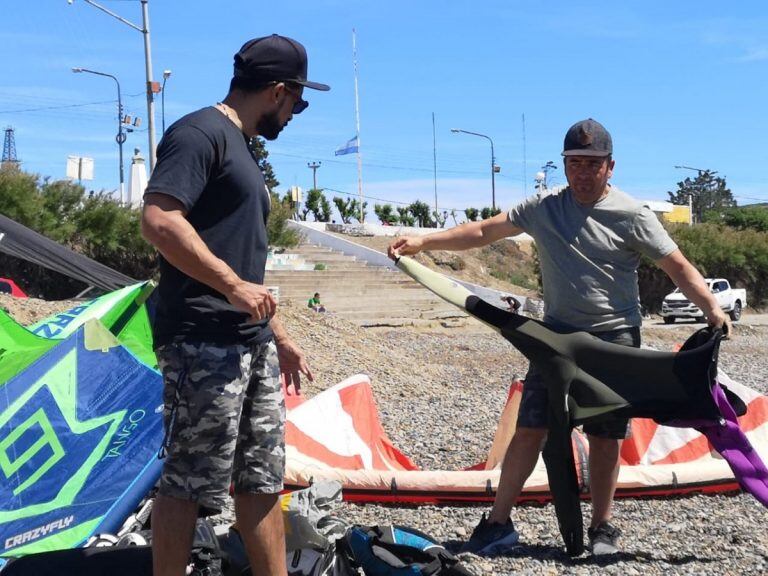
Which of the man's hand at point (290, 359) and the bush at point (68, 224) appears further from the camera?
the bush at point (68, 224)

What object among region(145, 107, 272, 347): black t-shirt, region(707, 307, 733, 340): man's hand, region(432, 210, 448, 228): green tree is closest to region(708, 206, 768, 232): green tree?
region(432, 210, 448, 228): green tree

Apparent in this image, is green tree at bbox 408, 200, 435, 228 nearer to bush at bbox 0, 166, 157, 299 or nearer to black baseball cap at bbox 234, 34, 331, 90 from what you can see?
bush at bbox 0, 166, 157, 299

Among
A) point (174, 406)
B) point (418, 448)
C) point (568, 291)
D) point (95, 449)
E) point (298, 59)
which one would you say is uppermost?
point (298, 59)

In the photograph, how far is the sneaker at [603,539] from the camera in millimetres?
4527

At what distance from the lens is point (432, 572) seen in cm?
377

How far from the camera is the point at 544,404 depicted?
4.61 m

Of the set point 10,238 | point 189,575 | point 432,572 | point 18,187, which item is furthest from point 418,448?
point 18,187

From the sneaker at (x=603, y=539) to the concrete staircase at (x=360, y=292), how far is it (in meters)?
23.0

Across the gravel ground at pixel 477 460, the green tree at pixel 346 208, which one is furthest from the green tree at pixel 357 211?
the gravel ground at pixel 477 460

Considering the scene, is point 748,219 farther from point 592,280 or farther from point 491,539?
point 491,539

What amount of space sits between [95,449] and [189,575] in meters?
1.08

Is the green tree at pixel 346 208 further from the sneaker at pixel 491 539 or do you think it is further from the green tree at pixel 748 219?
the sneaker at pixel 491 539

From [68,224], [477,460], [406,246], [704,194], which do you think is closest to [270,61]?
[406,246]

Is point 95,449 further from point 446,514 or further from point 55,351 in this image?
point 446,514
